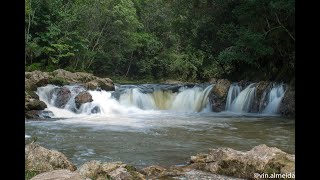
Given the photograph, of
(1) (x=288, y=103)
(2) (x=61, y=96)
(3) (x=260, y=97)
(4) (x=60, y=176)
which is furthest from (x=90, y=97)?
(4) (x=60, y=176)

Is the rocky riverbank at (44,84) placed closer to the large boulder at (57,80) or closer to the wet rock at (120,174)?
the large boulder at (57,80)

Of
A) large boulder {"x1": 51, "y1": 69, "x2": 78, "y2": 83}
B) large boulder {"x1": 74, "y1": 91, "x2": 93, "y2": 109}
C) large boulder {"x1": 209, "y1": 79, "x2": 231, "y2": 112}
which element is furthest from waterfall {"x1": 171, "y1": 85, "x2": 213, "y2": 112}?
large boulder {"x1": 51, "y1": 69, "x2": 78, "y2": 83}

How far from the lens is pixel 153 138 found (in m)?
9.98

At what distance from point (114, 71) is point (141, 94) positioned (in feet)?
46.9

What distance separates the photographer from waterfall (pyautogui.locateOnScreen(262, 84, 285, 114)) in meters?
16.4

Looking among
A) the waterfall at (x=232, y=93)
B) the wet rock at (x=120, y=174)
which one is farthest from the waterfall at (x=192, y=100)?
the wet rock at (x=120, y=174)

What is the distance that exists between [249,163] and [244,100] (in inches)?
486

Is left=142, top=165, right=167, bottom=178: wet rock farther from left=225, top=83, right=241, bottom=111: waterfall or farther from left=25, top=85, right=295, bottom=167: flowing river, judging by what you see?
left=225, top=83, right=241, bottom=111: waterfall

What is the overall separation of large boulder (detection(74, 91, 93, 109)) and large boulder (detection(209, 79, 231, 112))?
20.4ft

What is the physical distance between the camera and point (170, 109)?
65.7 feet

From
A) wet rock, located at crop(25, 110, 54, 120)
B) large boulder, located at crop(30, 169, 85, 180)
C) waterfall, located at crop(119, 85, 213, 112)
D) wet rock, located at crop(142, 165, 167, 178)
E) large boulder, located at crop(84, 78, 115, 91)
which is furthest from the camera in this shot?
large boulder, located at crop(84, 78, 115, 91)

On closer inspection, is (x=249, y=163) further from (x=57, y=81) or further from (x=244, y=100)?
(x=57, y=81)
